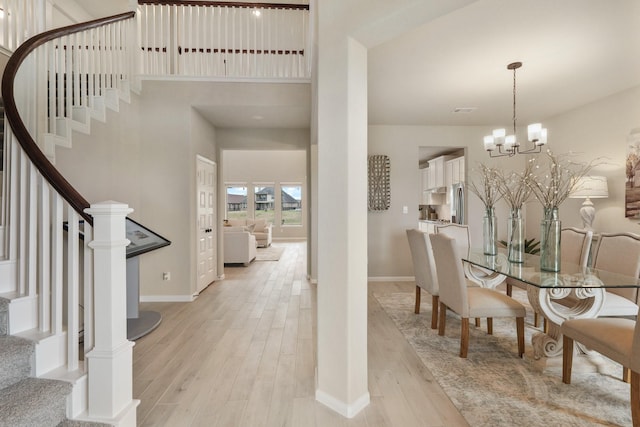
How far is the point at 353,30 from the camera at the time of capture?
175 cm

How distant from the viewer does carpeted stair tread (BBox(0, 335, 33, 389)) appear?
1488 millimetres

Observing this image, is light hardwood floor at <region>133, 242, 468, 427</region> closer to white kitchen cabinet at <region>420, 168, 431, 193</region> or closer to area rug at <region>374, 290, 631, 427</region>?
area rug at <region>374, 290, 631, 427</region>

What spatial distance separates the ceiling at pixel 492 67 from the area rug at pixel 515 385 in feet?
7.25

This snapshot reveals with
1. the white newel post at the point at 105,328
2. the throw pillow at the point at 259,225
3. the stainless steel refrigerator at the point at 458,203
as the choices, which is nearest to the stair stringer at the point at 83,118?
the white newel post at the point at 105,328

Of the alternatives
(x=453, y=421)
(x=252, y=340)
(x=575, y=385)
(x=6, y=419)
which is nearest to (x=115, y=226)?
(x=6, y=419)

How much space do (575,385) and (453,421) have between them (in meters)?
1.01

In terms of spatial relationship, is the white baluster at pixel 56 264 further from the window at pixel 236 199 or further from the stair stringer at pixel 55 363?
the window at pixel 236 199

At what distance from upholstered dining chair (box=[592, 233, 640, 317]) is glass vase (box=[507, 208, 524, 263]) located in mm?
668

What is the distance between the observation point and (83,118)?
3.07 metres

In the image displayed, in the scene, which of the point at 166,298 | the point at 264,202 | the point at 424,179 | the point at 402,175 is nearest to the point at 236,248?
the point at 166,298

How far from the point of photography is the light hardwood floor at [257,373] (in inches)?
71.3

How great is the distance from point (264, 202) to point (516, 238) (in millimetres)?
10047

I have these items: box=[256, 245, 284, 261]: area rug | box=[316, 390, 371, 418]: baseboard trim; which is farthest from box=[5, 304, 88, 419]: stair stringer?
box=[256, 245, 284, 261]: area rug

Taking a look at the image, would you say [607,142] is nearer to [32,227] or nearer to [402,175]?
[402,175]
